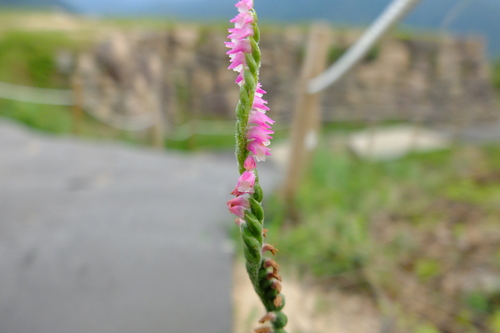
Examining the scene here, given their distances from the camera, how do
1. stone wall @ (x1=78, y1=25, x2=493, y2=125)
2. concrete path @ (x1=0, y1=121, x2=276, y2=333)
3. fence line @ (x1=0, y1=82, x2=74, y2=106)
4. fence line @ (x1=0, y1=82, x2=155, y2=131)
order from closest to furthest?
concrete path @ (x1=0, y1=121, x2=276, y2=333), fence line @ (x1=0, y1=82, x2=74, y2=106), fence line @ (x1=0, y1=82, x2=155, y2=131), stone wall @ (x1=78, y1=25, x2=493, y2=125)

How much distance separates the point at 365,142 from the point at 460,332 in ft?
27.9

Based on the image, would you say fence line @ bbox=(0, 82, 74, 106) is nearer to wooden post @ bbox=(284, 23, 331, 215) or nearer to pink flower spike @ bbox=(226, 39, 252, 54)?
wooden post @ bbox=(284, 23, 331, 215)

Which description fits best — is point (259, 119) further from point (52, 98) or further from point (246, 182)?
point (52, 98)

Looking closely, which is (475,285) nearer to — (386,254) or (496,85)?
(386,254)

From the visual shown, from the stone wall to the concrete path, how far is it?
7.52 m

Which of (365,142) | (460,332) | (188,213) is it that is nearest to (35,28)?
(365,142)

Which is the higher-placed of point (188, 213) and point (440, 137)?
point (440, 137)

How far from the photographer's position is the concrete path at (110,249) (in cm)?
183

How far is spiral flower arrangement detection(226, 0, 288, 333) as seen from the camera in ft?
1.25

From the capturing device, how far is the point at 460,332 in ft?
6.30

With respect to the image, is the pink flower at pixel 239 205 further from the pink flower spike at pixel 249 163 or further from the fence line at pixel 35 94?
the fence line at pixel 35 94

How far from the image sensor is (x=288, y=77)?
51.8 ft

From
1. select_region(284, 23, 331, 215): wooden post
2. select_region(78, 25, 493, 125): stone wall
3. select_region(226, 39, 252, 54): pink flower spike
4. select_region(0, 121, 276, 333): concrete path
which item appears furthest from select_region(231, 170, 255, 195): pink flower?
select_region(78, 25, 493, 125): stone wall

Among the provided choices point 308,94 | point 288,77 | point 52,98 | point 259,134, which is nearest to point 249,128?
point 259,134
